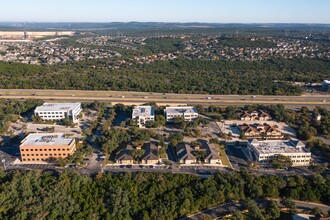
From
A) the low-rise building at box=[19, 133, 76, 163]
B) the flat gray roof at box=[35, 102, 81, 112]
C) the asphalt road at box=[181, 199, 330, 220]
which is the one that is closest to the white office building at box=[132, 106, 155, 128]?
the flat gray roof at box=[35, 102, 81, 112]

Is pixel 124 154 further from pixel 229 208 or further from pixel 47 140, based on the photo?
pixel 229 208

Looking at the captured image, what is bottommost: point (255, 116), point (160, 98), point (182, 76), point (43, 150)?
point (43, 150)

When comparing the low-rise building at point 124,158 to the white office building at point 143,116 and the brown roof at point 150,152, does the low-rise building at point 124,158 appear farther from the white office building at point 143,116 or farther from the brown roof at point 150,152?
the white office building at point 143,116

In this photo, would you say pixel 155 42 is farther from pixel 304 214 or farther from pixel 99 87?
pixel 304 214

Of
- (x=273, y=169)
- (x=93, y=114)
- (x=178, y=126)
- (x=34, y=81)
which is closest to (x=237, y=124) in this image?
(x=178, y=126)

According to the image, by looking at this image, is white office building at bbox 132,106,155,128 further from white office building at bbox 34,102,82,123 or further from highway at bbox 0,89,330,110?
white office building at bbox 34,102,82,123

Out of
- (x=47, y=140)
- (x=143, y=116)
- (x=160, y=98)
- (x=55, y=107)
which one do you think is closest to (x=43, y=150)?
(x=47, y=140)

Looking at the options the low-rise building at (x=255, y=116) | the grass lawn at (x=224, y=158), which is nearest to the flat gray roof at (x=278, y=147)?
the grass lawn at (x=224, y=158)
